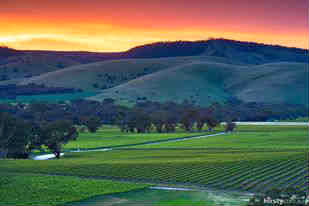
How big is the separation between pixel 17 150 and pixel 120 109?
91.9 m

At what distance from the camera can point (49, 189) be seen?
5016cm

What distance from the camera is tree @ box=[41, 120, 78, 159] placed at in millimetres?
89562

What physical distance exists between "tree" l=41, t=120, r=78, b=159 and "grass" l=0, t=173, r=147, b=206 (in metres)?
31.5

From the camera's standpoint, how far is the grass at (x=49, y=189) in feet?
149

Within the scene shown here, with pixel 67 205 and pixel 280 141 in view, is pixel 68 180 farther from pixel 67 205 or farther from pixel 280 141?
pixel 280 141

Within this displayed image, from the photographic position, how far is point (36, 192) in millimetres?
48812

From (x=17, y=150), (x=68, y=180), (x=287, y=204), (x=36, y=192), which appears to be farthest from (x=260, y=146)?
(x=287, y=204)

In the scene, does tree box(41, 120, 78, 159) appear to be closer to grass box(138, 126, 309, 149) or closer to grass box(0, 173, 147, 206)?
grass box(138, 126, 309, 149)

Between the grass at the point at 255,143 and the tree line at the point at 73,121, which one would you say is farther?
the grass at the point at 255,143

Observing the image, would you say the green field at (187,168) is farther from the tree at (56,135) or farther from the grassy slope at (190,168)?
the tree at (56,135)

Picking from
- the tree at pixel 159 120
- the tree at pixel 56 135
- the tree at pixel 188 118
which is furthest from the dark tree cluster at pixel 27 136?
the tree at pixel 188 118

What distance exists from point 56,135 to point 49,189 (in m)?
41.9

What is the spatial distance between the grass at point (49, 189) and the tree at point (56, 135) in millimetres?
31475

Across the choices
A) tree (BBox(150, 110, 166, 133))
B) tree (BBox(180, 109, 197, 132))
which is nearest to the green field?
tree (BBox(150, 110, 166, 133))
